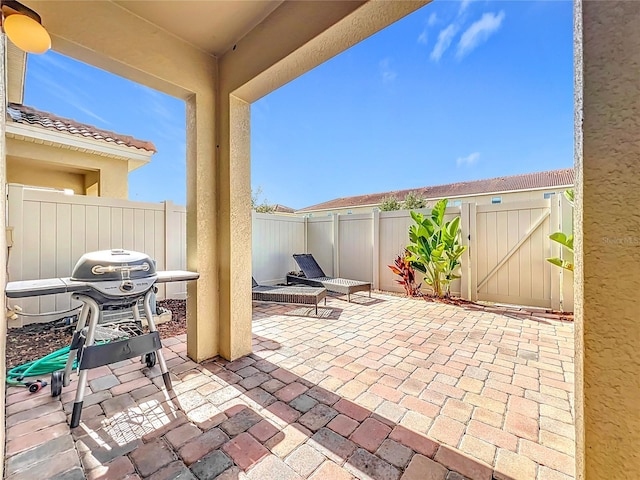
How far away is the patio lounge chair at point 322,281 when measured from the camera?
244 inches

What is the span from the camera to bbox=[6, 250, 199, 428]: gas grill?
216cm

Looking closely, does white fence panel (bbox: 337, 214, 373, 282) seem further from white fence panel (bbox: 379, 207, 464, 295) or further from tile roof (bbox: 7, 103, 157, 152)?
tile roof (bbox: 7, 103, 157, 152)

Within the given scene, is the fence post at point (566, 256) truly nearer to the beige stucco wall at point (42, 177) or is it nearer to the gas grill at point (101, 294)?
the gas grill at point (101, 294)

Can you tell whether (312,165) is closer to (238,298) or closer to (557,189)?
(557,189)

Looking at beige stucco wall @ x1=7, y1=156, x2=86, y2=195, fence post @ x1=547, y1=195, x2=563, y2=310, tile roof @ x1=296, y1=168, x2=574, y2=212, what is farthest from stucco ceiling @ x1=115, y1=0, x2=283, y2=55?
tile roof @ x1=296, y1=168, x2=574, y2=212

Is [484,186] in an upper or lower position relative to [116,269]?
upper

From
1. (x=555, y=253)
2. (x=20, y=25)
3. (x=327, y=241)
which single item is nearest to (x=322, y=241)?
(x=327, y=241)

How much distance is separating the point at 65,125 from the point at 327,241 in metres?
7.37

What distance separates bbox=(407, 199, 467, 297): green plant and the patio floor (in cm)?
266

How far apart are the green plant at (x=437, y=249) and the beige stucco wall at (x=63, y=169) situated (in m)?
8.23

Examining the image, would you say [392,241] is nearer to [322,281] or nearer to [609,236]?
[322,281]

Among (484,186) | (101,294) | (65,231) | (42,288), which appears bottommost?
(101,294)

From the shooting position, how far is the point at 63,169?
8.08 m

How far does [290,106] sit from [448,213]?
415 inches
